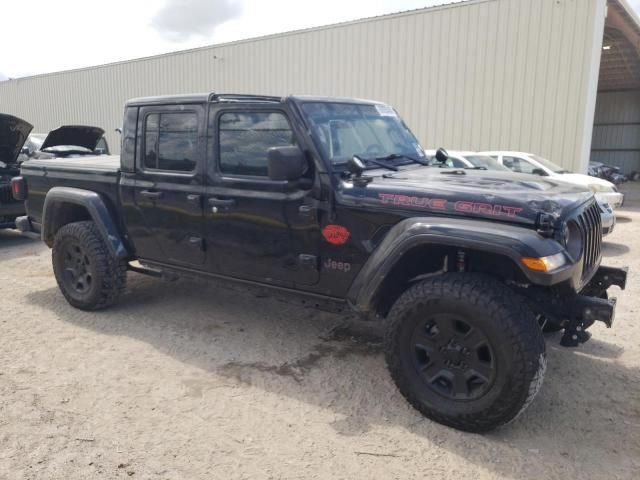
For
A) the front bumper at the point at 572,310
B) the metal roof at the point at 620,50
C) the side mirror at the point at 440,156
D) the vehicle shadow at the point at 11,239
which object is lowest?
the vehicle shadow at the point at 11,239

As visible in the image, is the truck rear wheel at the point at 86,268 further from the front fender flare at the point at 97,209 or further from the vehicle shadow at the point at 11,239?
the vehicle shadow at the point at 11,239

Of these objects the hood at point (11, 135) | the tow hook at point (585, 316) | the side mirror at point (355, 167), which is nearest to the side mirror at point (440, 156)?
the side mirror at point (355, 167)

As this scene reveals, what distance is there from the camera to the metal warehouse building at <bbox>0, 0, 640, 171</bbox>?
1241 cm

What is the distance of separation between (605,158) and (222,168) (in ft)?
109

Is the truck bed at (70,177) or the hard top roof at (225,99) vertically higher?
the hard top roof at (225,99)

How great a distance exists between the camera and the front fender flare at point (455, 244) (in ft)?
9.18

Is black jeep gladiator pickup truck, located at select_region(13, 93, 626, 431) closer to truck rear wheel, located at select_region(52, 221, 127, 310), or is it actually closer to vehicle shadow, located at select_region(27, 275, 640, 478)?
truck rear wheel, located at select_region(52, 221, 127, 310)

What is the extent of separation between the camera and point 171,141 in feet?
14.4

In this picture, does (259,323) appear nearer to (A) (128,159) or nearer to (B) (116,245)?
(B) (116,245)

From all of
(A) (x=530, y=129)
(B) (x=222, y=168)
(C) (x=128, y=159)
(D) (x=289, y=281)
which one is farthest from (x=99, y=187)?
(A) (x=530, y=129)

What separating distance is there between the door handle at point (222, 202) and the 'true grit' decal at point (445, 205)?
1173mm

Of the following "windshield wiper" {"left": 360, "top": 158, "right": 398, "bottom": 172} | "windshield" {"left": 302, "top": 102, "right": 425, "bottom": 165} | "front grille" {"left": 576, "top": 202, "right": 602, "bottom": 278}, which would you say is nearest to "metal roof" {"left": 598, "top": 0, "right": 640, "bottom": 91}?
"windshield" {"left": 302, "top": 102, "right": 425, "bottom": 165}

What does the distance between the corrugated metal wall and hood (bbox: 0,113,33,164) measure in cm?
3201

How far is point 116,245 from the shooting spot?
477cm
